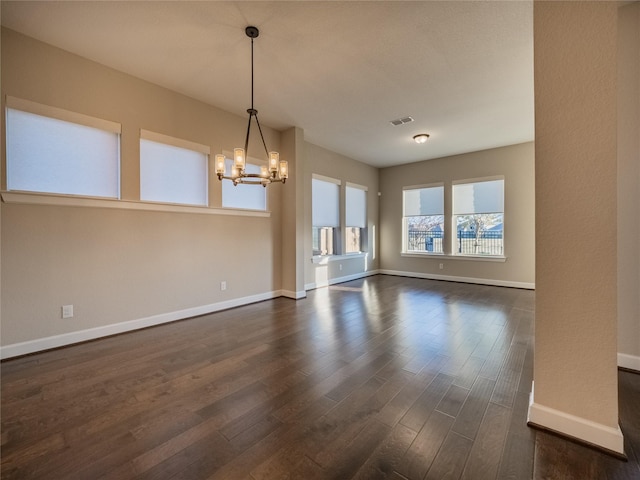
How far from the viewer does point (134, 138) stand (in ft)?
11.0

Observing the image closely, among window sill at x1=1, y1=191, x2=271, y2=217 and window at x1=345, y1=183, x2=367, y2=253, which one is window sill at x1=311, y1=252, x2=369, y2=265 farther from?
window sill at x1=1, y1=191, x2=271, y2=217

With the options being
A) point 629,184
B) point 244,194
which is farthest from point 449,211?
point 244,194

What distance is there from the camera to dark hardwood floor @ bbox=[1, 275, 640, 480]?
4.59 feet

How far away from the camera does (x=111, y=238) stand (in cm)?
321

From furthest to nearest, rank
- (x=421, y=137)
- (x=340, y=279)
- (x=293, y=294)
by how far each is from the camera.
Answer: (x=340, y=279) → (x=421, y=137) → (x=293, y=294)

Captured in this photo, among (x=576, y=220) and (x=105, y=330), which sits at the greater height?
(x=576, y=220)

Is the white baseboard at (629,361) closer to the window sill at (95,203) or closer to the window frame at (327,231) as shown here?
the window frame at (327,231)

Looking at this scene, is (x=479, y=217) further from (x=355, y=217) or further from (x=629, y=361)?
(x=629, y=361)

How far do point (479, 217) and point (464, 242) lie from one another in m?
0.68

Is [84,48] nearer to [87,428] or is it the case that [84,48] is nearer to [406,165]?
[87,428]

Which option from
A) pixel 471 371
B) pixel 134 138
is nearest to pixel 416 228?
pixel 471 371

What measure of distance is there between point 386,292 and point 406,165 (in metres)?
3.86

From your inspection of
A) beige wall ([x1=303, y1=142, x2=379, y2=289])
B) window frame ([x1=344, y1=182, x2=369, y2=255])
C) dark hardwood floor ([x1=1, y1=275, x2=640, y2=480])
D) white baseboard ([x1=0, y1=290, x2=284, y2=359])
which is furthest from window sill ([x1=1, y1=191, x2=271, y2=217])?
window frame ([x1=344, y1=182, x2=369, y2=255])

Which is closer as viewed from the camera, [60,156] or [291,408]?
[291,408]
